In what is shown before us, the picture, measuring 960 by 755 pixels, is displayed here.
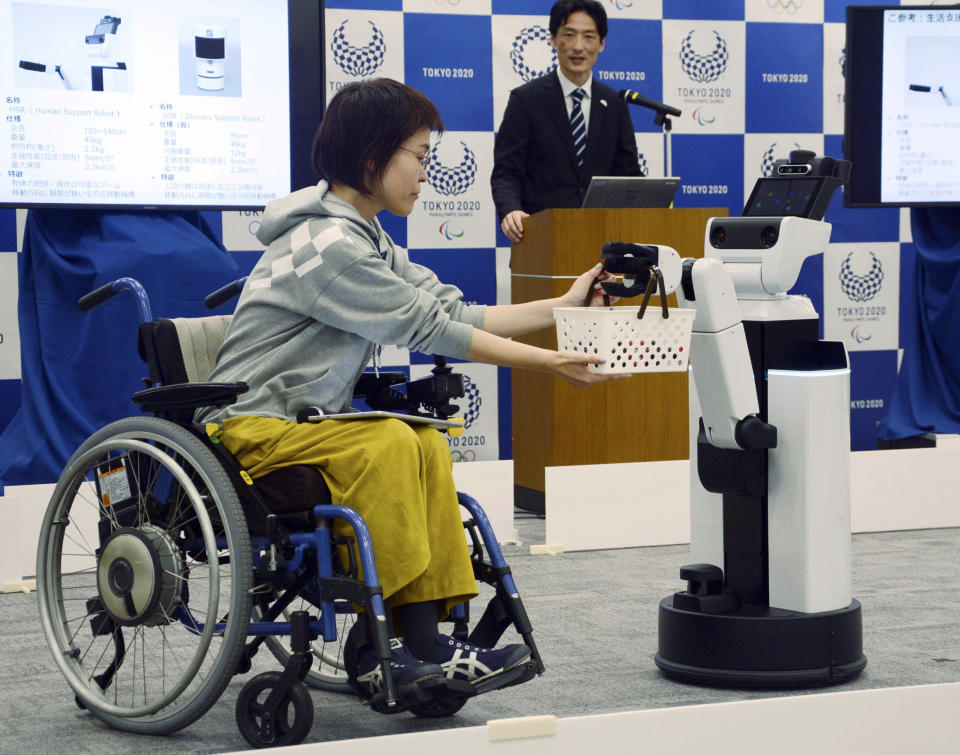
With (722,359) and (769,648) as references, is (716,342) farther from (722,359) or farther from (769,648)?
(769,648)

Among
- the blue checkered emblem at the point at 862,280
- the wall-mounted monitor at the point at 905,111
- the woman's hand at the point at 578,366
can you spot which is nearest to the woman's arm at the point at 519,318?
the woman's hand at the point at 578,366

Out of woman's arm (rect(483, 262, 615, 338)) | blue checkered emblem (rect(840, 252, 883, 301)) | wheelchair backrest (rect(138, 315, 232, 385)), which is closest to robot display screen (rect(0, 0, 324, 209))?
wheelchair backrest (rect(138, 315, 232, 385))

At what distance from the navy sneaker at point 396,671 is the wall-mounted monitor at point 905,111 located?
316cm

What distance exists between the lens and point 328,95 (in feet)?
15.5

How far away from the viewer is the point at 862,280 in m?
5.34

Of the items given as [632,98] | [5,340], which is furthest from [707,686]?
[5,340]

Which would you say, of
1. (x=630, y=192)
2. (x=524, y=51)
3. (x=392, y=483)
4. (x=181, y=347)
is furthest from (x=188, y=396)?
(x=524, y=51)

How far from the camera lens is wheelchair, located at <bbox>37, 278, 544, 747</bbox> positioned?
1832 mm

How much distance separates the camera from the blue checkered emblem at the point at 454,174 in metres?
4.86

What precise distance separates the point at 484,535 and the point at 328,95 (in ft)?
9.92

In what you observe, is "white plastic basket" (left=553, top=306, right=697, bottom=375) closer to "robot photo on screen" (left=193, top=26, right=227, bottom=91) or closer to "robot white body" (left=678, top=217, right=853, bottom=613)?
"robot white body" (left=678, top=217, right=853, bottom=613)

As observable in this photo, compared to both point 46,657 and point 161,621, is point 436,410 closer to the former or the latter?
point 161,621

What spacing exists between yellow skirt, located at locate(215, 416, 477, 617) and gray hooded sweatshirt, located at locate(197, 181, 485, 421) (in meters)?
0.09

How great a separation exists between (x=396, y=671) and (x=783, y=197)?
3.82 feet
